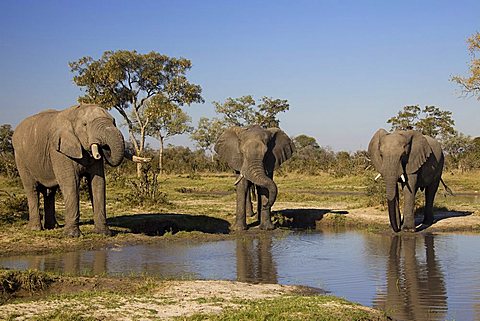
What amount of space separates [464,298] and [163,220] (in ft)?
35.2

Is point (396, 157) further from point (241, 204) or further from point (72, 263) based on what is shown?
point (72, 263)

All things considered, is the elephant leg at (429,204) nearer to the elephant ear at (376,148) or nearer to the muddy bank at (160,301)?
the elephant ear at (376,148)

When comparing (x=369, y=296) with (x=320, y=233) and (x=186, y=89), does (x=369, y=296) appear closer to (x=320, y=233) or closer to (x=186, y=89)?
(x=320, y=233)

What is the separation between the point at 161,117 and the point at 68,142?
43512 millimetres

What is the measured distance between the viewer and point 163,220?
19672mm

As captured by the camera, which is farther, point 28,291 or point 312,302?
point 28,291

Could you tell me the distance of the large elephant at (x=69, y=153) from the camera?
15.2m

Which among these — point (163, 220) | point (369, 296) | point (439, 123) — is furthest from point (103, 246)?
point (439, 123)

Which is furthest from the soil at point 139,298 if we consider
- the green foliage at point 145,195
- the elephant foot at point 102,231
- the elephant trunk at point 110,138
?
the green foliage at point 145,195

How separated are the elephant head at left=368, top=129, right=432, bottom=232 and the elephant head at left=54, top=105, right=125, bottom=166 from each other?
734 cm

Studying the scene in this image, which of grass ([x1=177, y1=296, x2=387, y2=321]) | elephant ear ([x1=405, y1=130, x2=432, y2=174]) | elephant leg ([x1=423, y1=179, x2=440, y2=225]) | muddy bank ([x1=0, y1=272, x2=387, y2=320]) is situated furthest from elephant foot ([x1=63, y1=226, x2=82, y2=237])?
elephant leg ([x1=423, y1=179, x2=440, y2=225])

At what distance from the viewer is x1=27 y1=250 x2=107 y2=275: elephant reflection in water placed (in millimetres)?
12873

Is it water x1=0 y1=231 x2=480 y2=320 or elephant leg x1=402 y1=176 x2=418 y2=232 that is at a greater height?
elephant leg x1=402 y1=176 x2=418 y2=232

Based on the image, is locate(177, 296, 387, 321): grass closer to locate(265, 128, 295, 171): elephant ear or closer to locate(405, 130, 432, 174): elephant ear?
locate(405, 130, 432, 174): elephant ear
